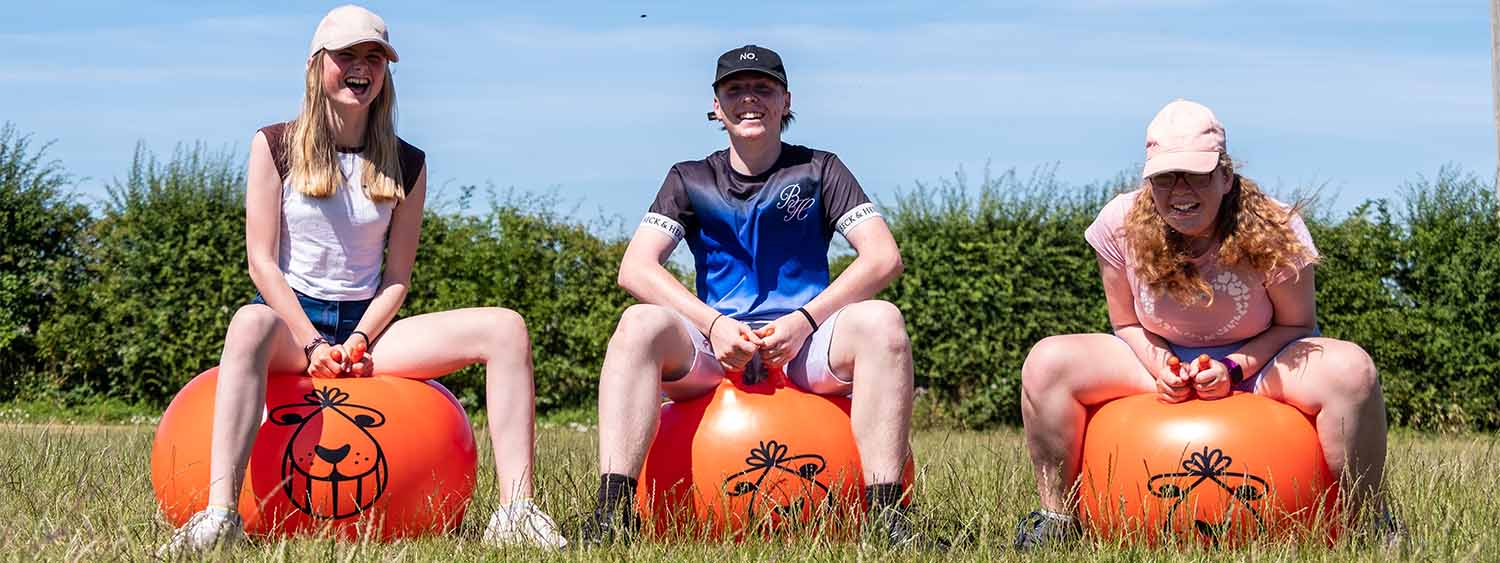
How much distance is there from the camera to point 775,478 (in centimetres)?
457

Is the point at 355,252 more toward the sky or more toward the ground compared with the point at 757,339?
more toward the sky

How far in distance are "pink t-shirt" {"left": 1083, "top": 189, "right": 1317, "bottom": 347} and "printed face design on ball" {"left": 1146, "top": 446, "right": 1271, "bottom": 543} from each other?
40cm

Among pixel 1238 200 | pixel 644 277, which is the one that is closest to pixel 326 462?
pixel 644 277

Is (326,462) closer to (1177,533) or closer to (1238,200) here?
(1177,533)

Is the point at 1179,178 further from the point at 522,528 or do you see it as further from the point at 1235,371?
the point at 522,528

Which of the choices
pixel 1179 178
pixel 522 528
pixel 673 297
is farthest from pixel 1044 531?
pixel 522 528

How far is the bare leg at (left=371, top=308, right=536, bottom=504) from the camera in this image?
474 cm

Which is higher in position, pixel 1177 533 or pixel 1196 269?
pixel 1196 269

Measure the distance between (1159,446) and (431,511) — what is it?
214 cm

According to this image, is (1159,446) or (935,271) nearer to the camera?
(1159,446)

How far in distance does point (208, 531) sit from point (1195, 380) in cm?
283

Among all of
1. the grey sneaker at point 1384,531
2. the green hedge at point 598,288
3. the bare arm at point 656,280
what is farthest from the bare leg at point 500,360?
the green hedge at point 598,288

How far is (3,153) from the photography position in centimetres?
1391

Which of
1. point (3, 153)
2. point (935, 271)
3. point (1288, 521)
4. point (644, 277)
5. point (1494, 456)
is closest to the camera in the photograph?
point (1288, 521)
